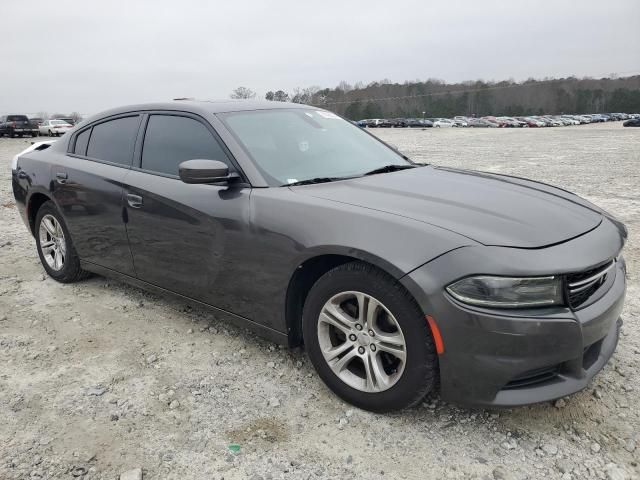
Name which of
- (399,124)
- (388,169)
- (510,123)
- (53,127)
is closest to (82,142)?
(388,169)

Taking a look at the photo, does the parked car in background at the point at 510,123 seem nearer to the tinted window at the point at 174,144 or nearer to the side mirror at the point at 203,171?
the tinted window at the point at 174,144

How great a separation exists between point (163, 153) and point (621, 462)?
3.09 m

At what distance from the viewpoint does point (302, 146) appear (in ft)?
10.7

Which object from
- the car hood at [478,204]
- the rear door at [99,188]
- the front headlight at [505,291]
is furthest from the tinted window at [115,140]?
the front headlight at [505,291]

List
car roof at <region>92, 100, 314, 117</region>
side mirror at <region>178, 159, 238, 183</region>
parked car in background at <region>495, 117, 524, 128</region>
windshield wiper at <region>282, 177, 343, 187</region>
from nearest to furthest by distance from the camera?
side mirror at <region>178, 159, 238, 183</region> → windshield wiper at <region>282, 177, 343, 187</region> → car roof at <region>92, 100, 314, 117</region> → parked car in background at <region>495, 117, 524, 128</region>

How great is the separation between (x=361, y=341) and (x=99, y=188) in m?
2.37

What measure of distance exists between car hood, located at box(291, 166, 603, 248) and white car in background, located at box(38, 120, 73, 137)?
37.0 meters

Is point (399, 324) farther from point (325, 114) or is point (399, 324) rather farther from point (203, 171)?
point (325, 114)

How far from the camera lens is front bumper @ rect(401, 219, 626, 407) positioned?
6.84 ft

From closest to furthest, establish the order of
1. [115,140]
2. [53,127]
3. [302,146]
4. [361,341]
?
[361,341], [302,146], [115,140], [53,127]

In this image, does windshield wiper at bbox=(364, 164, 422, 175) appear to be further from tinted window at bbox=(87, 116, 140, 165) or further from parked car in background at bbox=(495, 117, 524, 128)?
parked car in background at bbox=(495, 117, 524, 128)

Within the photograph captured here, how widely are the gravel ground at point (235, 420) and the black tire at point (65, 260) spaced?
0.73 meters

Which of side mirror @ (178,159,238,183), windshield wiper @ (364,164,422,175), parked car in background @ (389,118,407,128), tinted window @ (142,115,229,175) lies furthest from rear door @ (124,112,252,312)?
parked car in background @ (389,118,407,128)

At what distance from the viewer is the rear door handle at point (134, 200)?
134 inches
